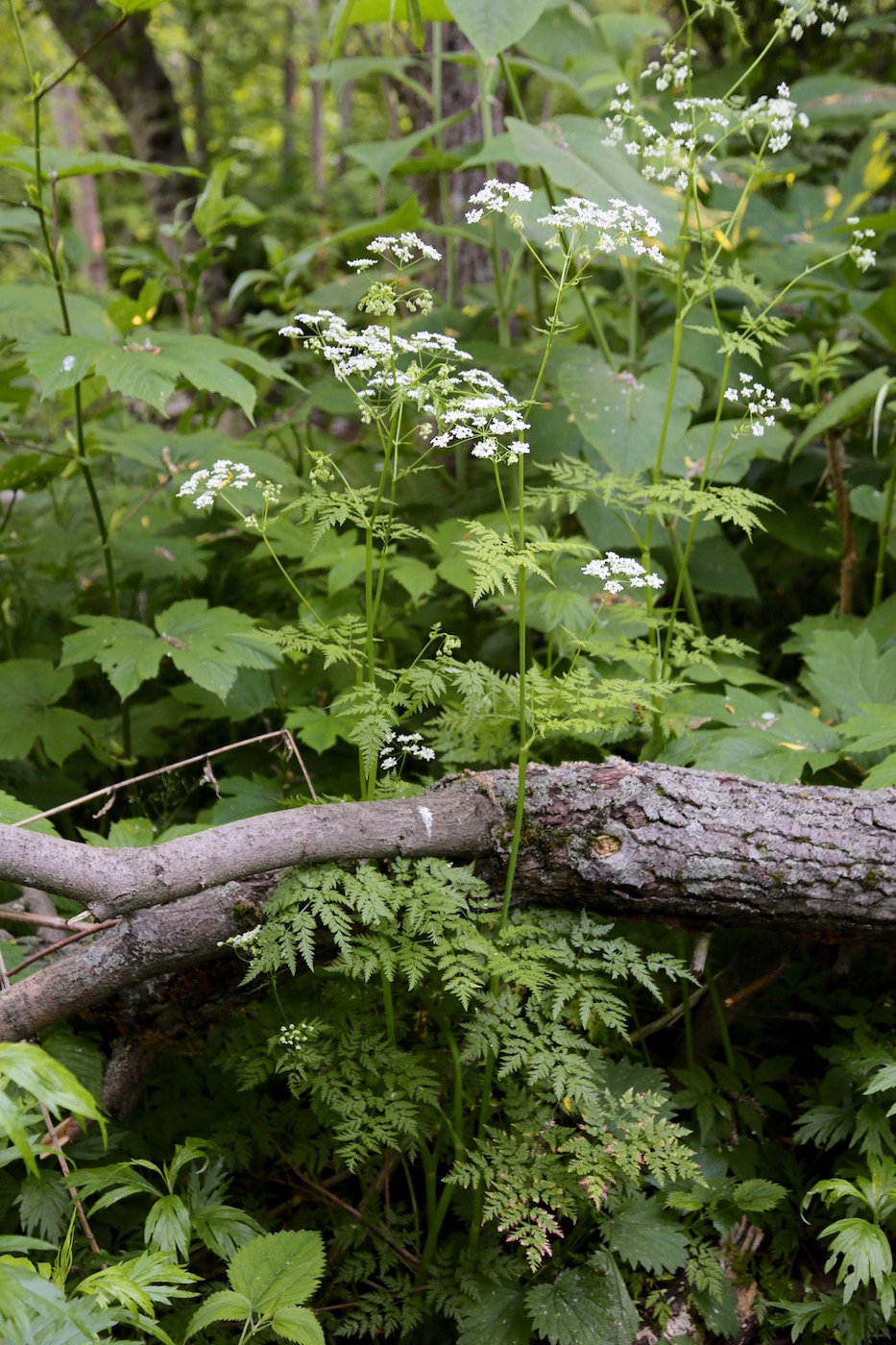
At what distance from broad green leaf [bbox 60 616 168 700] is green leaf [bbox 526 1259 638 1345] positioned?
149 cm

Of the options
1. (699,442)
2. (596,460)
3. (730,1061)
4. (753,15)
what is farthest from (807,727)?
(753,15)

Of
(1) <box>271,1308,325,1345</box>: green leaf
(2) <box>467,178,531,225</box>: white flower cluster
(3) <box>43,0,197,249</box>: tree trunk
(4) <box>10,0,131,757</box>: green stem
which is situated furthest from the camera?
(3) <box>43,0,197,249</box>: tree trunk

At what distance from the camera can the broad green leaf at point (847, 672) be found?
2.21m

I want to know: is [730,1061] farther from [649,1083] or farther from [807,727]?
[807,727]

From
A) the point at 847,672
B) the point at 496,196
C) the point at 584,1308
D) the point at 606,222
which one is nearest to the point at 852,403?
the point at 847,672

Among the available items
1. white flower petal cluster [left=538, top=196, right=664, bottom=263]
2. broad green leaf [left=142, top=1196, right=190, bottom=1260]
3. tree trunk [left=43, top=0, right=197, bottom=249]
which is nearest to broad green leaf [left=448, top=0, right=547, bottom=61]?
white flower petal cluster [left=538, top=196, right=664, bottom=263]

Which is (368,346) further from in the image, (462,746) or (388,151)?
(388,151)

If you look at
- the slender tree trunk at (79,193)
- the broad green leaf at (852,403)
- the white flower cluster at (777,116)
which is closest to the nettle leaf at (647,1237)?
the broad green leaf at (852,403)

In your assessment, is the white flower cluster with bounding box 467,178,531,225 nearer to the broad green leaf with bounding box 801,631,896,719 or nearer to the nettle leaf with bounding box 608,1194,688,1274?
the broad green leaf with bounding box 801,631,896,719

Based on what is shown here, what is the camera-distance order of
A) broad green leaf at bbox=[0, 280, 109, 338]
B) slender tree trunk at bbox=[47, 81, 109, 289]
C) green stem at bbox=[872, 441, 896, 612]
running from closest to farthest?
green stem at bbox=[872, 441, 896, 612] < broad green leaf at bbox=[0, 280, 109, 338] < slender tree trunk at bbox=[47, 81, 109, 289]

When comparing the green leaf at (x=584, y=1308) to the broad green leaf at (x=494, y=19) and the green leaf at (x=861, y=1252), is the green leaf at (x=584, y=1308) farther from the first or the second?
the broad green leaf at (x=494, y=19)

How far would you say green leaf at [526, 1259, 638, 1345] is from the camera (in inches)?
62.1

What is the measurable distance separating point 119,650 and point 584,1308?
1.71 metres

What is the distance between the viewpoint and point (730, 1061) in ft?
6.64
